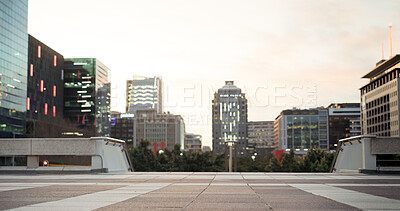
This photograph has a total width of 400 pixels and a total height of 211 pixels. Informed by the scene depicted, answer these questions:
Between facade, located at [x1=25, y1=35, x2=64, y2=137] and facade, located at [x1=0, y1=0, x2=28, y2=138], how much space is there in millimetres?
21279

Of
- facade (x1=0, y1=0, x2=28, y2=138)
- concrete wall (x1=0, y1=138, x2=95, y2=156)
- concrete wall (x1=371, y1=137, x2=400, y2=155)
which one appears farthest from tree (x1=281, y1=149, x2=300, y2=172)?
facade (x1=0, y1=0, x2=28, y2=138)

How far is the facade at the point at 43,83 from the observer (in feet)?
514


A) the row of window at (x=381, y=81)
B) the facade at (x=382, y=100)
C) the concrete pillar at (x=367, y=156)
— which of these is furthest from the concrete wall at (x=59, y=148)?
the row of window at (x=381, y=81)

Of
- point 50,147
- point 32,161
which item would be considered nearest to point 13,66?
point 32,161

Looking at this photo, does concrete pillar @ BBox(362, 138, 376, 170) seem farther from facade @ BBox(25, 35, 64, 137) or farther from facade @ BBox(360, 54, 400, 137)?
facade @ BBox(360, 54, 400, 137)

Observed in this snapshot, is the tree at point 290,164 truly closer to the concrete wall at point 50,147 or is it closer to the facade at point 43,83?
the concrete wall at point 50,147

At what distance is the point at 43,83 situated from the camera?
171750mm

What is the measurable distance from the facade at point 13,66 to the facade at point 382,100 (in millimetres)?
114548

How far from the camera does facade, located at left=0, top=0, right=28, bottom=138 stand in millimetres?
110750

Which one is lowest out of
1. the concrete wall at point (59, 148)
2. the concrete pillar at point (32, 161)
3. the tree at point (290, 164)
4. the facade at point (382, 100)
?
the tree at point (290, 164)

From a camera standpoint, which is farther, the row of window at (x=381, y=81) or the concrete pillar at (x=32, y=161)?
the row of window at (x=381, y=81)

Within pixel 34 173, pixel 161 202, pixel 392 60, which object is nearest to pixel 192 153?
pixel 34 173

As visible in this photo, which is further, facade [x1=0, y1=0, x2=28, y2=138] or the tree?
facade [x1=0, y1=0, x2=28, y2=138]

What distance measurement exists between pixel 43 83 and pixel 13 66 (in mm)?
56785
